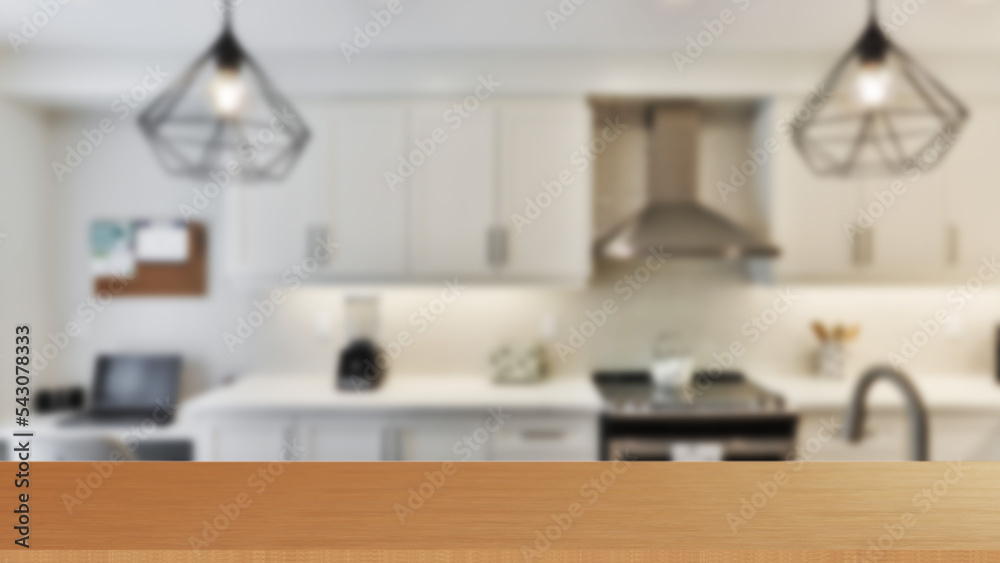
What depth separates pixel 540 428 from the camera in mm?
1351

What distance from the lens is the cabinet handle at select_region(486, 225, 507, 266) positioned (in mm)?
1485

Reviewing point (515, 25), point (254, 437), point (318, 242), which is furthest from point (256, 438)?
point (515, 25)

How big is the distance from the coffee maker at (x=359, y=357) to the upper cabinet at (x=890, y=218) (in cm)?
99

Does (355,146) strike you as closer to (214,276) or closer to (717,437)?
(214,276)

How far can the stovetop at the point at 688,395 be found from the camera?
1303mm

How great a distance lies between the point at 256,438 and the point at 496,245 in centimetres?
68

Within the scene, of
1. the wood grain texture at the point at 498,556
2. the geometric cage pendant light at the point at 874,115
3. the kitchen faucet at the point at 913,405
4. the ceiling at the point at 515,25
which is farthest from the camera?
the ceiling at the point at 515,25

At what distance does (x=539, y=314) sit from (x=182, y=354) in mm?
838

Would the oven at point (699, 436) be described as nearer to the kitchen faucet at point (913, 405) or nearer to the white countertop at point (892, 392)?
the white countertop at point (892, 392)

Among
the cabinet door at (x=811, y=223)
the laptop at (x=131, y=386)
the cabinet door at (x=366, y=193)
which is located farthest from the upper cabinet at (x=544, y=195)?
the laptop at (x=131, y=386)

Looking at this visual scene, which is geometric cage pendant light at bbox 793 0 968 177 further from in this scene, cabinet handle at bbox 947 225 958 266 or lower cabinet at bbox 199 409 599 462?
lower cabinet at bbox 199 409 599 462

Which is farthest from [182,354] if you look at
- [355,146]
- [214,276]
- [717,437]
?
[717,437]

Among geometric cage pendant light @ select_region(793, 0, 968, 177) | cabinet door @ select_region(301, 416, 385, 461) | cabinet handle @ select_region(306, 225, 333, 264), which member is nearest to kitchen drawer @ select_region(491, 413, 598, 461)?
cabinet door @ select_region(301, 416, 385, 461)

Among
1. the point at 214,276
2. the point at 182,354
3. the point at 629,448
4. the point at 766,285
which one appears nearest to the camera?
the point at 182,354
